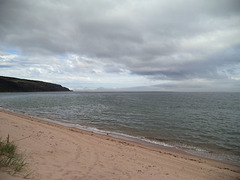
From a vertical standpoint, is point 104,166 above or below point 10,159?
below

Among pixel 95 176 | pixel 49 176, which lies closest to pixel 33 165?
pixel 49 176

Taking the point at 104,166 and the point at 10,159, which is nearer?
the point at 10,159

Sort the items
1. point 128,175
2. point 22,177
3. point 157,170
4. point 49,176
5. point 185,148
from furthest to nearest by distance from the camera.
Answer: point 185,148
point 157,170
point 128,175
point 49,176
point 22,177

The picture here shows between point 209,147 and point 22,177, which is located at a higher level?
point 22,177

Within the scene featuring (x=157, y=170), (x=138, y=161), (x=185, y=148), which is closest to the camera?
(x=157, y=170)

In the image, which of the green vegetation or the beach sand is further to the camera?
the beach sand

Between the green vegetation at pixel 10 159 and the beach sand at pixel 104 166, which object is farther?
the beach sand at pixel 104 166

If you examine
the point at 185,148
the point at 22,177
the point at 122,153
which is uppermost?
the point at 22,177

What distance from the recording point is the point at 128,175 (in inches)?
214

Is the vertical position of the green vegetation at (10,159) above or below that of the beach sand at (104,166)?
above

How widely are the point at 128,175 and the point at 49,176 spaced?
283 centimetres

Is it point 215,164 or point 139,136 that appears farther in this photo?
point 139,136

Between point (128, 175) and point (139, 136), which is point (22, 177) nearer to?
point (128, 175)

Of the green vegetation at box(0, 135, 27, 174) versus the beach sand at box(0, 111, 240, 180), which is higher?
the green vegetation at box(0, 135, 27, 174)
